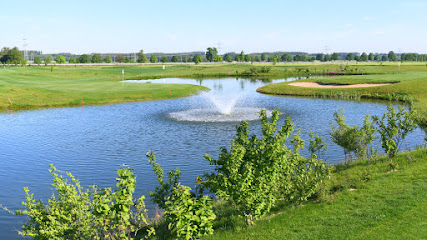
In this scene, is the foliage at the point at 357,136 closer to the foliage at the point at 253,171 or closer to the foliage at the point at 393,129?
the foliage at the point at 393,129

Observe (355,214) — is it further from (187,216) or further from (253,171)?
(187,216)

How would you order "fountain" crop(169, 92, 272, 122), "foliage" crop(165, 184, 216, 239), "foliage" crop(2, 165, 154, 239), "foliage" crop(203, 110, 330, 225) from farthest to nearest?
1. "fountain" crop(169, 92, 272, 122)
2. "foliage" crop(203, 110, 330, 225)
3. "foliage" crop(2, 165, 154, 239)
4. "foliage" crop(165, 184, 216, 239)

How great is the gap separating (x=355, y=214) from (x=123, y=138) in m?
24.6

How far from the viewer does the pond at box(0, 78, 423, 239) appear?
2339 cm

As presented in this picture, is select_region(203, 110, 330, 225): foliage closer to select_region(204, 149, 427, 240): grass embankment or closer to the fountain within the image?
select_region(204, 149, 427, 240): grass embankment

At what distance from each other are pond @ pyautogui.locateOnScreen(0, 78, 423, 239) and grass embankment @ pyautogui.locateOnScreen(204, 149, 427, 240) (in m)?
6.43

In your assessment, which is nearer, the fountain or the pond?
the pond

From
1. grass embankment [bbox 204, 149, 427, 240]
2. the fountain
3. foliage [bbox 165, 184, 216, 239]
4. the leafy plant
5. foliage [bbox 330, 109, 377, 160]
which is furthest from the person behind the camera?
the fountain

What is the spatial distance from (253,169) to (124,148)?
62.5ft

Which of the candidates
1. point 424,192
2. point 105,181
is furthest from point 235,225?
point 105,181

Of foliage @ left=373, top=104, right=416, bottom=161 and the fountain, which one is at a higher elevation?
foliage @ left=373, top=104, right=416, bottom=161

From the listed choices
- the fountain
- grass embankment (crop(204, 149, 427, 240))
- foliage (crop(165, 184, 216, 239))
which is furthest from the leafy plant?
the fountain

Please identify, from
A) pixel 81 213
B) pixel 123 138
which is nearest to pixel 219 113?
pixel 123 138

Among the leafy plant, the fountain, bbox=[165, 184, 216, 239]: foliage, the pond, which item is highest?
the leafy plant
